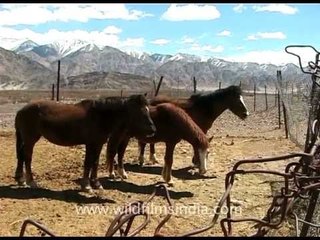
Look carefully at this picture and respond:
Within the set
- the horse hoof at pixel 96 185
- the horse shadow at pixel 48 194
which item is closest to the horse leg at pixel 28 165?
the horse shadow at pixel 48 194

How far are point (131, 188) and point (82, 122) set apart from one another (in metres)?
1.51

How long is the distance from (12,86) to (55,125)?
135 m

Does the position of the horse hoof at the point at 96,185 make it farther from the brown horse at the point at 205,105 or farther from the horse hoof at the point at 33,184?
the brown horse at the point at 205,105

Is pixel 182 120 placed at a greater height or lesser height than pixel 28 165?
greater

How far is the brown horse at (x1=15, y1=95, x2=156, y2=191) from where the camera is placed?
848cm

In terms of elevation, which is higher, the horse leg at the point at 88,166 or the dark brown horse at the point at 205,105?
the dark brown horse at the point at 205,105

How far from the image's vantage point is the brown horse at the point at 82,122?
8477 millimetres

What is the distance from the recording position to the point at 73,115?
8523mm

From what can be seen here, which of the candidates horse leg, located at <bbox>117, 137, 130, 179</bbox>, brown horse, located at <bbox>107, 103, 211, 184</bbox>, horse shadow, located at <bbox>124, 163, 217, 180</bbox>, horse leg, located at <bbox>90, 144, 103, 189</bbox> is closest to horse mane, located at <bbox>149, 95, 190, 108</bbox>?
brown horse, located at <bbox>107, 103, 211, 184</bbox>

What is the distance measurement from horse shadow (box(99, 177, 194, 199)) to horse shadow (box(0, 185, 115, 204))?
2.60ft

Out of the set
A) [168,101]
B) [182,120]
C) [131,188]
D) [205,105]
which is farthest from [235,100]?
[131,188]

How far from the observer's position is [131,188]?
9.05 meters

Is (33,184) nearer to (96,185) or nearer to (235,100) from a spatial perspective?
(96,185)

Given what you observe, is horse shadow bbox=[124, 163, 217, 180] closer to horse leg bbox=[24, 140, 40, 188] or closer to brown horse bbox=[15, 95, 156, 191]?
brown horse bbox=[15, 95, 156, 191]
